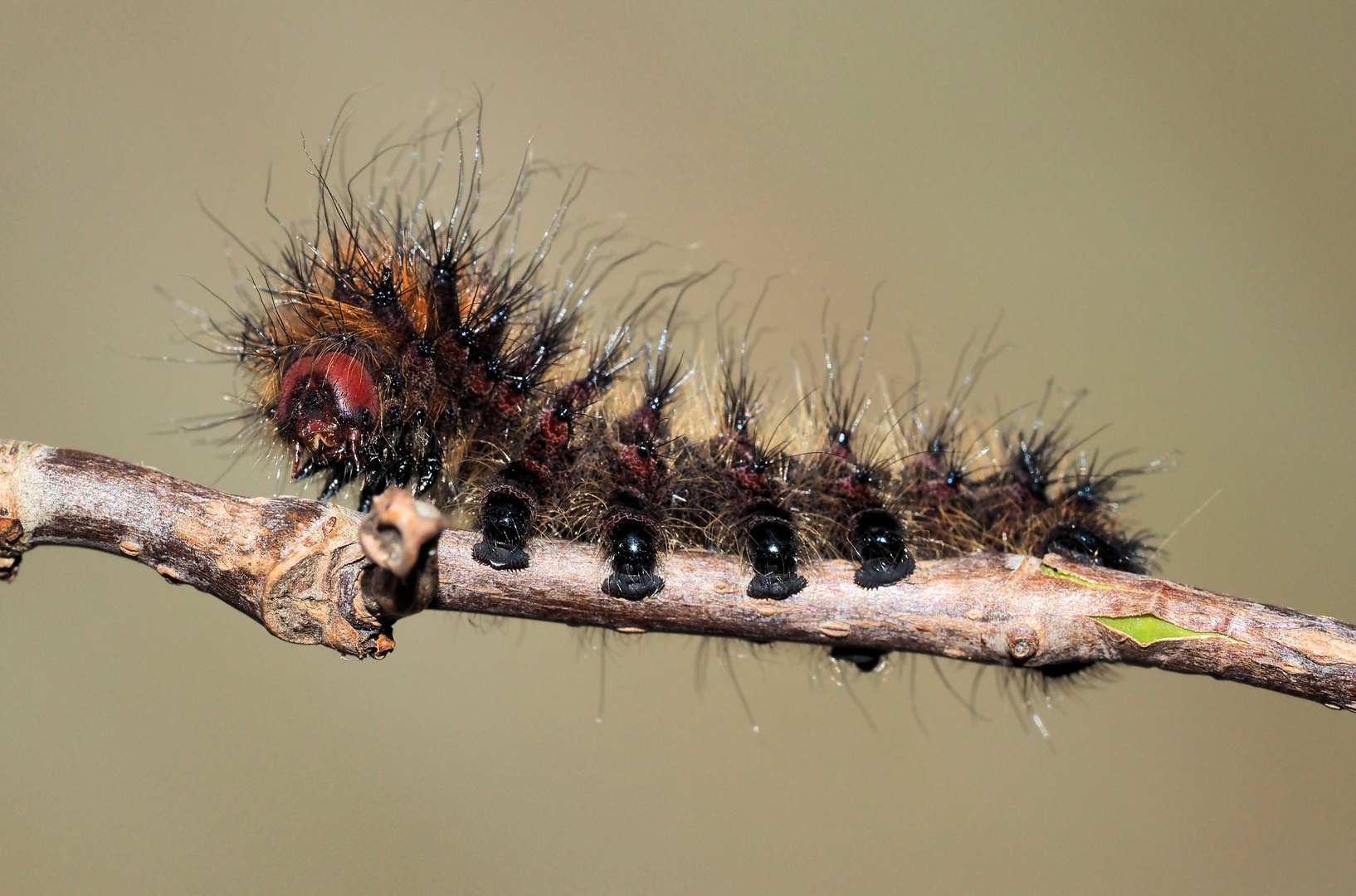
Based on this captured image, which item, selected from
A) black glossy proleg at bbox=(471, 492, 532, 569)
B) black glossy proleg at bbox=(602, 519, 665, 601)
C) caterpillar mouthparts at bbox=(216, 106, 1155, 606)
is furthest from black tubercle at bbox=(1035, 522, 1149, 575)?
black glossy proleg at bbox=(471, 492, 532, 569)

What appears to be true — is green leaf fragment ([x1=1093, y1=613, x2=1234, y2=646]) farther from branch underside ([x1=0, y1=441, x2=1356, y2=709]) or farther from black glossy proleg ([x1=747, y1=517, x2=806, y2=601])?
black glossy proleg ([x1=747, y1=517, x2=806, y2=601])

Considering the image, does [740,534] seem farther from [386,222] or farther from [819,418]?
[386,222]

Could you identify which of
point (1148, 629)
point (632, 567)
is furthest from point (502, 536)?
point (1148, 629)

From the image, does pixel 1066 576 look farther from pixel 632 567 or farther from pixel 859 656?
pixel 632 567

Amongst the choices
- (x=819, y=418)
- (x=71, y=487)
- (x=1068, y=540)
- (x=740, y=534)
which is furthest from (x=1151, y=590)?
(x=71, y=487)

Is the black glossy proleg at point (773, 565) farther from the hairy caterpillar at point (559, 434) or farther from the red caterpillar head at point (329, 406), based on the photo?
the red caterpillar head at point (329, 406)

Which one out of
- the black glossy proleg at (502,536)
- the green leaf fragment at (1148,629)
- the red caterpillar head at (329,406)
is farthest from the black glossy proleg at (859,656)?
the red caterpillar head at (329,406)
